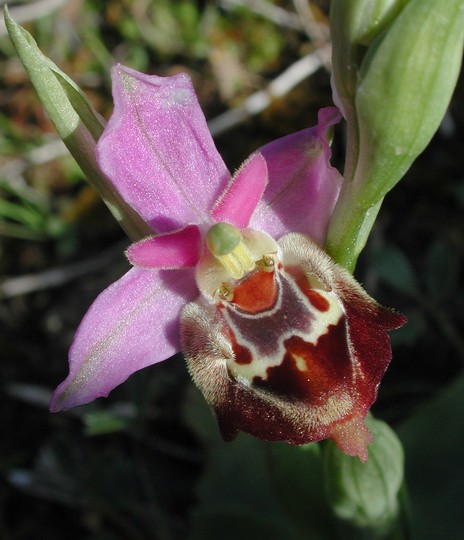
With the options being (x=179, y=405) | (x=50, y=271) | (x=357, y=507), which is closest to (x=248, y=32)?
(x=50, y=271)

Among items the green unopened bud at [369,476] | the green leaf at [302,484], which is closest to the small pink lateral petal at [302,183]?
the green unopened bud at [369,476]

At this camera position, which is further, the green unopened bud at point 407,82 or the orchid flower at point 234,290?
the orchid flower at point 234,290

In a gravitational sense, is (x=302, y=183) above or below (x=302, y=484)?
above

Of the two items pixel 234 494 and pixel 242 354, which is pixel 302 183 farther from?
pixel 234 494

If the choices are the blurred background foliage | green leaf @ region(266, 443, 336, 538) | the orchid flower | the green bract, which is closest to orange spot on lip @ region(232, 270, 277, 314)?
the orchid flower

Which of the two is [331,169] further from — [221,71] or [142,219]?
[221,71]

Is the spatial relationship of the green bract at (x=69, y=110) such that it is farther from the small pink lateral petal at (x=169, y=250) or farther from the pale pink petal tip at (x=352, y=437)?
the pale pink petal tip at (x=352, y=437)

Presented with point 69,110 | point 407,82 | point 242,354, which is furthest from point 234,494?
point 407,82
